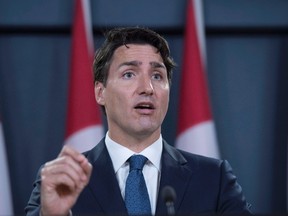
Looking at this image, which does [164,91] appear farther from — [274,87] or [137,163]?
[274,87]

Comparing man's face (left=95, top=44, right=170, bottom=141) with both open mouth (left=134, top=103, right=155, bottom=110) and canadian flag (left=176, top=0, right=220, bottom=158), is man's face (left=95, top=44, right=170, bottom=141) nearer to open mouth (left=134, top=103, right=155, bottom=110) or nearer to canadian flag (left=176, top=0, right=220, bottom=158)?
open mouth (left=134, top=103, right=155, bottom=110)

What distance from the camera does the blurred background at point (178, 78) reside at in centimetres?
295

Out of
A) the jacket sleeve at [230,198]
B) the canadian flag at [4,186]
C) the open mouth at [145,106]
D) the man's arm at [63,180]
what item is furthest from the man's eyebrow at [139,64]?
the canadian flag at [4,186]

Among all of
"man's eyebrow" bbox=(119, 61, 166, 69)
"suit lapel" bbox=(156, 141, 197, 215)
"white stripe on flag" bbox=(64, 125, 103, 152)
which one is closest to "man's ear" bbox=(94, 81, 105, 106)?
"man's eyebrow" bbox=(119, 61, 166, 69)

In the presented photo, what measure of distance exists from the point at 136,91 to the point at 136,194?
0.26 m

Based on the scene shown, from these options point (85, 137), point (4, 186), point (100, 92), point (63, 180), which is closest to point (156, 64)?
point (100, 92)

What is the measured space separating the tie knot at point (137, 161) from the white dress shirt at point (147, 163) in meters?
0.01

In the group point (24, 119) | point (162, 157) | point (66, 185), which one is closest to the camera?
point (66, 185)

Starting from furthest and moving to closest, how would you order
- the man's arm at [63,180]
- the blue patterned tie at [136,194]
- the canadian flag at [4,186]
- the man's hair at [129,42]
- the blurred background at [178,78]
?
the blurred background at [178,78]
the canadian flag at [4,186]
the man's hair at [129,42]
the blue patterned tie at [136,194]
the man's arm at [63,180]

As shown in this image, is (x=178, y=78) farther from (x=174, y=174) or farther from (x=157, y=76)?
(x=174, y=174)

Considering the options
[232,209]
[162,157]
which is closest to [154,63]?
[162,157]

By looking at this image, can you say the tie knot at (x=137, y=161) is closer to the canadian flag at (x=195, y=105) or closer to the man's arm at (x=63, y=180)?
the man's arm at (x=63, y=180)

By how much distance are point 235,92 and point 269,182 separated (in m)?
0.40

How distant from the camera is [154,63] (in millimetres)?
1867
